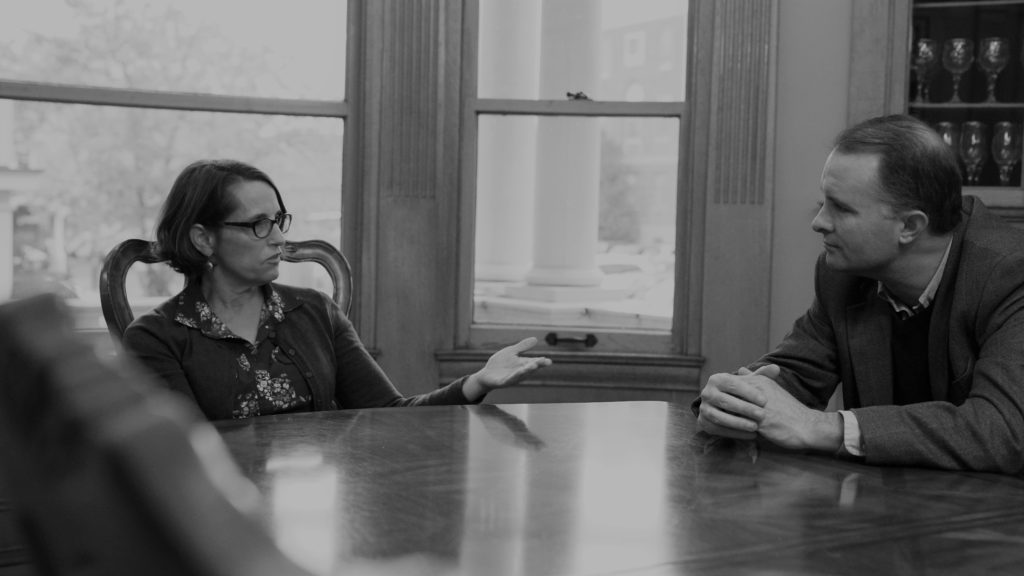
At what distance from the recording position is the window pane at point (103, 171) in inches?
128

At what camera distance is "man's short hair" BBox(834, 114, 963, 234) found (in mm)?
1983

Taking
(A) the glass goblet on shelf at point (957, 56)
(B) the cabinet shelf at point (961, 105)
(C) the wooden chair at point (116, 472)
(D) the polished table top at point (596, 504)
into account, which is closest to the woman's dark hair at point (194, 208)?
(D) the polished table top at point (596, 504)

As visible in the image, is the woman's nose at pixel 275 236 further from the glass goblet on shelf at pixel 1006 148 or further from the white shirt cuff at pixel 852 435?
the glass goblet on shelf at pixel 1006 148

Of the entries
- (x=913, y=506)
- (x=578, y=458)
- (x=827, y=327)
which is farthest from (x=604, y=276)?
(x=913, y=506)

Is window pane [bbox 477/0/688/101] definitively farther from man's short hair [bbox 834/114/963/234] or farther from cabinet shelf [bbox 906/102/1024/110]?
man's short hair [bbox 834/114/963/234]

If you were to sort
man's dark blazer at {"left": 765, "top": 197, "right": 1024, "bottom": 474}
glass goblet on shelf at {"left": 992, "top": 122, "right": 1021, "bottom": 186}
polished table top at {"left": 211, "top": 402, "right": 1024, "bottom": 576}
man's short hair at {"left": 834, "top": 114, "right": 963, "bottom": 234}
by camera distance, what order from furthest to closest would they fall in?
glass goblet on shelf at {"left": 992, "top": 122, "right": 1021, "bottom": 186} → man's short hair at {"left": 834, "top": 114, "right": 963, "bottom": 234} → man's dark blazer at {"left": 765, "top": 197, "right": 1024, "bottom": 474} → polished table top at {"left": 211, "top": 402, "right": 1024, "bottom": 576}

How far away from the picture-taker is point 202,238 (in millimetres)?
2320

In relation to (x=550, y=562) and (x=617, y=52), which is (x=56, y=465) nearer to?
(x=550, y=562)

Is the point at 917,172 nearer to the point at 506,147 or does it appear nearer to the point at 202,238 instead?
the point at 202,238

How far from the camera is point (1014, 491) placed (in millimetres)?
1461

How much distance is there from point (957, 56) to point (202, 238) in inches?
97.2

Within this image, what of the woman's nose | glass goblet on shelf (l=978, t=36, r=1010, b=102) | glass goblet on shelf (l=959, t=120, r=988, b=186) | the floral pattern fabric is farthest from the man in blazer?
glass goblet on shelf (l=978, t=36, r=1010, b=102)

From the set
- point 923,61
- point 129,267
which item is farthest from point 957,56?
point 129,267

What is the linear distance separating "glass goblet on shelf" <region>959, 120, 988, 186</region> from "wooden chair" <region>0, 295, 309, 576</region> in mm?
3541
